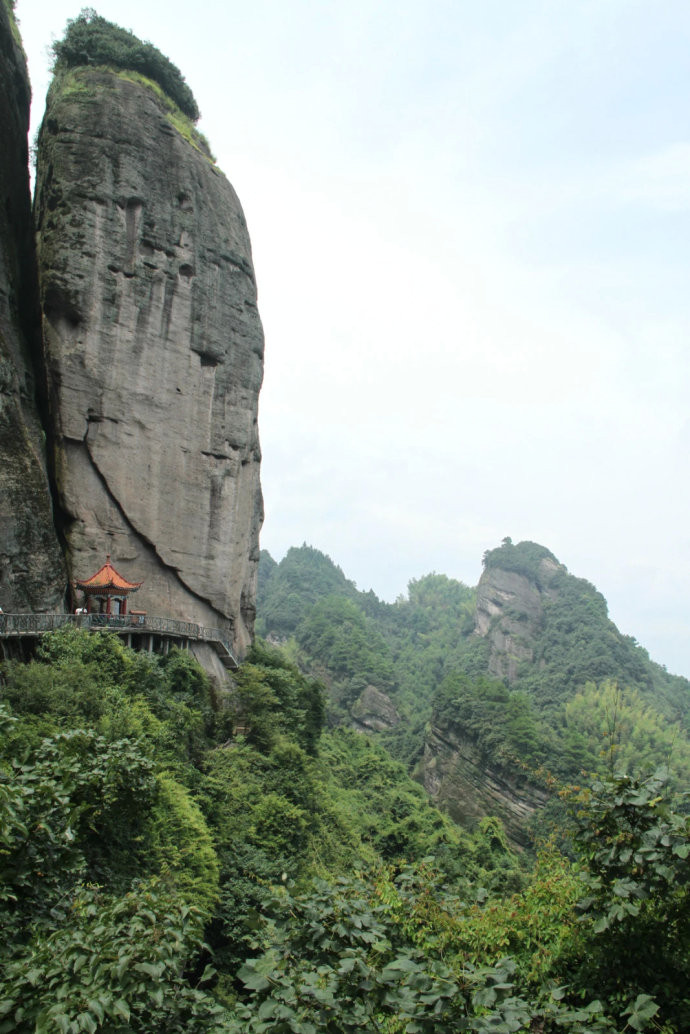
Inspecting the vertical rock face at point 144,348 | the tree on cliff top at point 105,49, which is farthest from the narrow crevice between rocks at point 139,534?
the tree on cliff top at point 105,49

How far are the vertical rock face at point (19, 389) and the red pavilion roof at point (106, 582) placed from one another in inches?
27.9

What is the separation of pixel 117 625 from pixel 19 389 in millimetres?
6488

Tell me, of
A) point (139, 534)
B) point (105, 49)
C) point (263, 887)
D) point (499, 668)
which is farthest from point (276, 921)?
point (499, 668)

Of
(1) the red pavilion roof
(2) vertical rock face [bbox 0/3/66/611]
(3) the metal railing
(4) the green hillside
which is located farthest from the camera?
(1) the red pavilion roof

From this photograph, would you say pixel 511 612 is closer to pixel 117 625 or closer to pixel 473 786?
pixel 473 786

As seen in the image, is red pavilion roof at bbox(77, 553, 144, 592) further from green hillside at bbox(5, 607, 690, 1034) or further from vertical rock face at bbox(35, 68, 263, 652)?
green hillside at bbox(5, 607, 690, 1034)

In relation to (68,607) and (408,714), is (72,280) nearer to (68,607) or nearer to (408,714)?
(68,607)

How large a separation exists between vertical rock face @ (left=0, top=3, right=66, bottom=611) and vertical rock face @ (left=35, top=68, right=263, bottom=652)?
2.14 feet

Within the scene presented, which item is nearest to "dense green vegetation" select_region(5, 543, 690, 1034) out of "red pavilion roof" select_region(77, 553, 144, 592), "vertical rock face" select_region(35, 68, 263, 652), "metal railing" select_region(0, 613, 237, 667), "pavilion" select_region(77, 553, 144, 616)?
"metal railing" select_region(0, 613, 237, 667)

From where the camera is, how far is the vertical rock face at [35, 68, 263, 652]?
20625mm

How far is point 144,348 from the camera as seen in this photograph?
71.7 feet

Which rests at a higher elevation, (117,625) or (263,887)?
(117,625)

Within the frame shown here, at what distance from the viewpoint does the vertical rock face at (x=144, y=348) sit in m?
20.6

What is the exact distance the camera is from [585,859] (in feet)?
19.8
